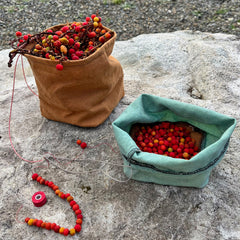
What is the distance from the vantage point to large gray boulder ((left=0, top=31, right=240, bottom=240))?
1.49 m

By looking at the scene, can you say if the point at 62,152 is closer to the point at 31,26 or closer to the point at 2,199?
the point at 2,199

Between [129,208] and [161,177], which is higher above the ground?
[161,177]

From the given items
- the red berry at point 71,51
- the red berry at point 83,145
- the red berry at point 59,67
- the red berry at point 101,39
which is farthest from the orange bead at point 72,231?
the red berry at point 101,39

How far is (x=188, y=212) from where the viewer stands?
152 centimetres

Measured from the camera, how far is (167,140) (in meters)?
1.88

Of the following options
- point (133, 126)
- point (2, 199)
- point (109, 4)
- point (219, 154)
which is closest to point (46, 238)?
point (2, 199)

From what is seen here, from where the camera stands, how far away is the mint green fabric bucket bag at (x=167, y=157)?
55.0 inches

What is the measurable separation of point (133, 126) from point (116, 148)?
0.72 feet

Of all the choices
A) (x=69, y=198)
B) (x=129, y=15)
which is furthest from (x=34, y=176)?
(x=129, y=15)

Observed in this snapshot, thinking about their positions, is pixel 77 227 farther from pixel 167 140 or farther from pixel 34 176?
pixel 167 140

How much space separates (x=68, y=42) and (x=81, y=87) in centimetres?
33

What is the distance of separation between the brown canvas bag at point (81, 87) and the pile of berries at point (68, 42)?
6 cm

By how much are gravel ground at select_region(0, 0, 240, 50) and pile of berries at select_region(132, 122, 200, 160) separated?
2.50m

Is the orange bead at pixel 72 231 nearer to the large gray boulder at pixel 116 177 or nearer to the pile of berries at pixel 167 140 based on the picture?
the large gray boulder at pixel 116 177
